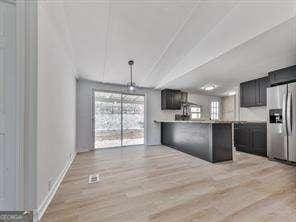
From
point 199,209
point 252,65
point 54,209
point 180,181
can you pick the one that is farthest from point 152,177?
point 252,65

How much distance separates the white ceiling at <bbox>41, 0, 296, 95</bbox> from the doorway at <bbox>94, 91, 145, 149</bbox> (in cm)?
149

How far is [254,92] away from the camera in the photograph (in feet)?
16.0

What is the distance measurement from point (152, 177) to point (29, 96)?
2.22 meters

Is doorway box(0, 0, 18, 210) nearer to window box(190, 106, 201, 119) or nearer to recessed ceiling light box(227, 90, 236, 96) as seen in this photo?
window box(190, 106, 201, 119)

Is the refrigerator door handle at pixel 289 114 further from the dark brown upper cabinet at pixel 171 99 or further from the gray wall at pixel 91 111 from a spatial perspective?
the gray wall at pixel 91 111

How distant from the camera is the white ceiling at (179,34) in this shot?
2059 mm

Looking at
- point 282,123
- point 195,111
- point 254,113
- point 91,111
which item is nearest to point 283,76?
point 282,123

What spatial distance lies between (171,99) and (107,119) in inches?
108

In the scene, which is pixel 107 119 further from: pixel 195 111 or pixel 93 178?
pixel 195 111

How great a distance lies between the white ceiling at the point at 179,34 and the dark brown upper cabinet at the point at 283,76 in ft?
0.55

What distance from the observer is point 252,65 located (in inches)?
144

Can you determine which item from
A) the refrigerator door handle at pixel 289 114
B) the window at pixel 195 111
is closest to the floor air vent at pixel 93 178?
the refrigerator door handle at pixel 289 114

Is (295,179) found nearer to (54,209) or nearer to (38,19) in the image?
(54,209)

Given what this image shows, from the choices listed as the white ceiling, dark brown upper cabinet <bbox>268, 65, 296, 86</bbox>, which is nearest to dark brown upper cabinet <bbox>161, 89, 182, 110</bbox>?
the white ceiling
